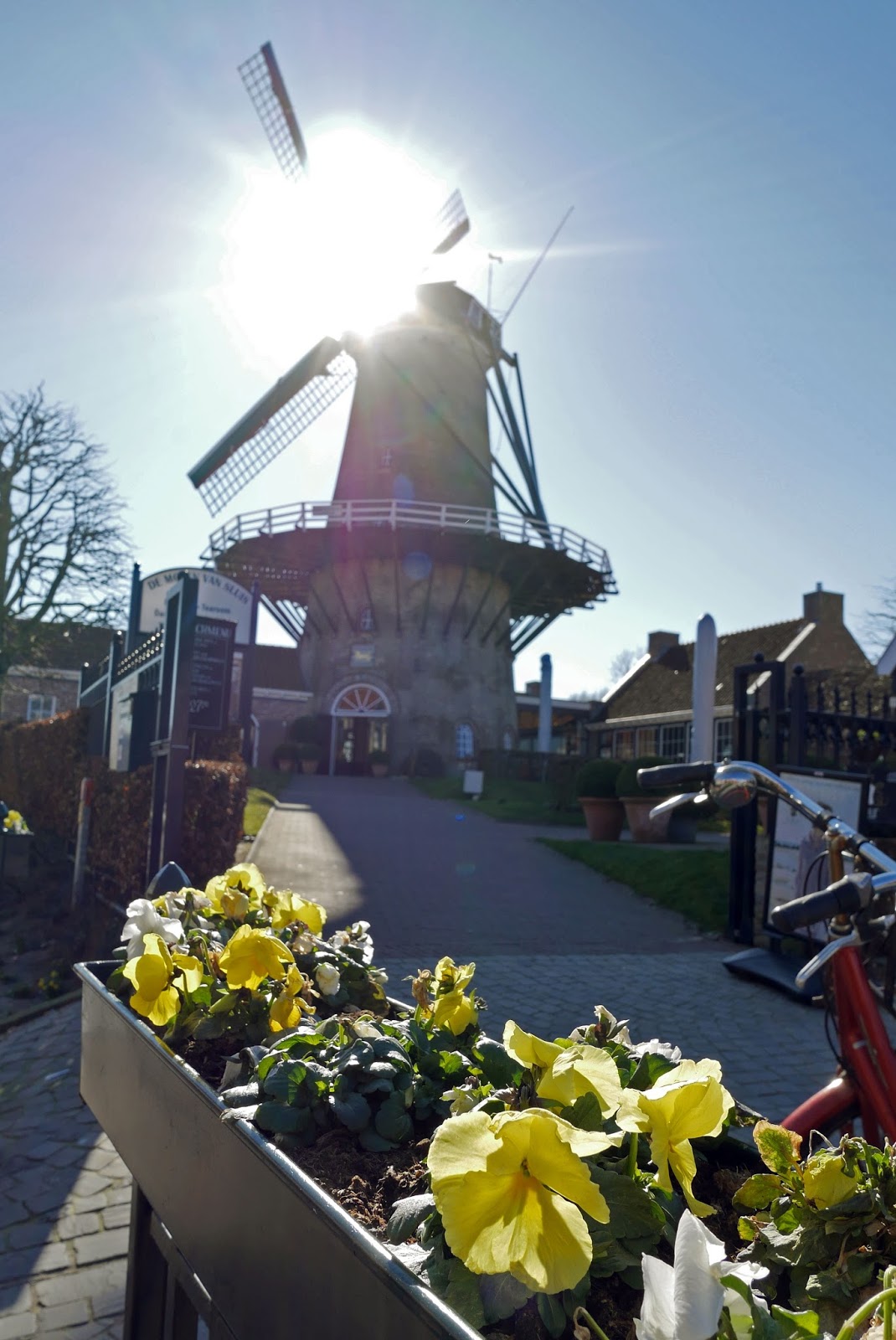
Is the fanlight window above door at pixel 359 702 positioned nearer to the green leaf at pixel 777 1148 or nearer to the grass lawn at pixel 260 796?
the grass lawn at pixel 260 796

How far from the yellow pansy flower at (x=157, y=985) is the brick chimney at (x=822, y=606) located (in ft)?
95.4

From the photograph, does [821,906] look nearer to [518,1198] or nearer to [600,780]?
[518,1198]

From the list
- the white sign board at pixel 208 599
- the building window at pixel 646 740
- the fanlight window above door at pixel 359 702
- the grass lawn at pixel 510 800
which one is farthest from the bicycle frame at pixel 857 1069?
the building window at pixel 646 740

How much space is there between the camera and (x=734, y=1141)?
1386mm

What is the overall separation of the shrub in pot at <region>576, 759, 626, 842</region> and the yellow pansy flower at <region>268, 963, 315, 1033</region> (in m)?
12.7

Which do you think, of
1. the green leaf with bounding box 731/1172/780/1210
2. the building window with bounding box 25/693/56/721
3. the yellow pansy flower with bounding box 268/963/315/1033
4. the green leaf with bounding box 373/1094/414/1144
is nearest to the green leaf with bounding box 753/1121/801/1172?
the green leaf with bounding box 731/1172/780/1210

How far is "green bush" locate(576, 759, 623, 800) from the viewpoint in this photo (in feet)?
48.2

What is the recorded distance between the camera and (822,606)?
29.2 metres

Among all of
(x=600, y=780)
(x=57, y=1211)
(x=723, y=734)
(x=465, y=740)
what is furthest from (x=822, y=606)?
(x=57, y=1211)

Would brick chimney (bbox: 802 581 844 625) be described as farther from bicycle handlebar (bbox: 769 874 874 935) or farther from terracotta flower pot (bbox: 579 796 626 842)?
bicycle handlebar (bbox: 769 874 874 935)

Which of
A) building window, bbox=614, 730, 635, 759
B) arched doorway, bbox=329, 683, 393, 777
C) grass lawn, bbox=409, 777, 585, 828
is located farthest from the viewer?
building window, bbox=614, 730, 635, 759

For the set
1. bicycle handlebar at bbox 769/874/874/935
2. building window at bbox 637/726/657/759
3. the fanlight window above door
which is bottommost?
bicycle handlebar at bbox 769/874/874/935

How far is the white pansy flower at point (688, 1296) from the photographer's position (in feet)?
2.64

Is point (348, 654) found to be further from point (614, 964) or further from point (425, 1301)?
point (425, 1301)
